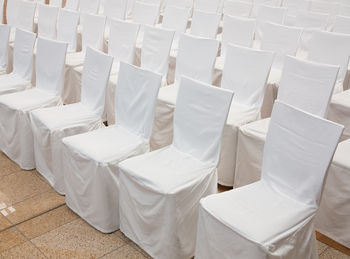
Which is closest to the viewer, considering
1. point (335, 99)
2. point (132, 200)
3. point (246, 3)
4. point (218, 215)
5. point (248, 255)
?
point (248, 255)

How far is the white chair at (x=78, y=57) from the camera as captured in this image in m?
4.64

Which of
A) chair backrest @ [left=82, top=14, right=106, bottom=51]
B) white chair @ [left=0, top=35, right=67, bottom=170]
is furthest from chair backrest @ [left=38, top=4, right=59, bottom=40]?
white chair @ [left=0, top=35, right=67, bottom=170]

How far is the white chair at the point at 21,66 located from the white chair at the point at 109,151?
154cm

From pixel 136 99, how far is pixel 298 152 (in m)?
1.28

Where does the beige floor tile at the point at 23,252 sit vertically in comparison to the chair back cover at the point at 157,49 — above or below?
below

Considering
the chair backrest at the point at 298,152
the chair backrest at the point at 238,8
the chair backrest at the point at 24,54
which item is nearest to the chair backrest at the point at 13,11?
the chair backrest at the point at 24,54

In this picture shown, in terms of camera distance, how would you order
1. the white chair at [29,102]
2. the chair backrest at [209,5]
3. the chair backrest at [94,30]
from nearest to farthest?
1. the white chair at [29,102]
2. the chair backrest at [94,30]
3. the chair backrest at [209,5]

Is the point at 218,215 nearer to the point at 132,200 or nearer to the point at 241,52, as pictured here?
the point at 132,200

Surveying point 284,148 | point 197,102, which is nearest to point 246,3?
point 197,102

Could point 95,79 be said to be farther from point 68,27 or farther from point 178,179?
point 68,27

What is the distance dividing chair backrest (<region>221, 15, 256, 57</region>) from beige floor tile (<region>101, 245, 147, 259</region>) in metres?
2.82

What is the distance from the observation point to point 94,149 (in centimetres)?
285

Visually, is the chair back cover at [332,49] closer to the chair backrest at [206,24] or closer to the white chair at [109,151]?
the chair backrest at [206,24]

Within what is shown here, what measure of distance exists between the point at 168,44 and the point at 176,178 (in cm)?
213
